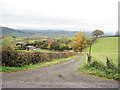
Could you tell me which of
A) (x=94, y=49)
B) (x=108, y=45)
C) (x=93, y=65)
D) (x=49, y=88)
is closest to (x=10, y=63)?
(x=49, y=88)

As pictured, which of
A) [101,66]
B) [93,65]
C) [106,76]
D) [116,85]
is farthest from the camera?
[93,65]

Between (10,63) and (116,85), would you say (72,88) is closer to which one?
(116,85)

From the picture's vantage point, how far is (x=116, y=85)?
4.20 meters

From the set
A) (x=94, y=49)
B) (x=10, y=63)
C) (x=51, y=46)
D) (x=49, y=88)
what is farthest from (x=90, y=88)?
(x=94, y=49)

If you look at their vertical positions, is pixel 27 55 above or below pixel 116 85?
above

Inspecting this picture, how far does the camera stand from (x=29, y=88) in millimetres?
3672

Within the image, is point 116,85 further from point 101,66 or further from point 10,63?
point 10,63

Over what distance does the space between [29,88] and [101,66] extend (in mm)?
5326

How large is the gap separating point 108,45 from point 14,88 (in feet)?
161

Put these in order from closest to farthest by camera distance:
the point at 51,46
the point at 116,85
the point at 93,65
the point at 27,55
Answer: the point at 116,85 < the point at 93,65 < the point at 27,55 < the point at 51,46

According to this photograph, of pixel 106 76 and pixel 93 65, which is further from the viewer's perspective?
pixel 93 65

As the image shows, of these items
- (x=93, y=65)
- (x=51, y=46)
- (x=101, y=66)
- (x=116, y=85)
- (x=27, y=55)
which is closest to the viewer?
(x=116, y=85)

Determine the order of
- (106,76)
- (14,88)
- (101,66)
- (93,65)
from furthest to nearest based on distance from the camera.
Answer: (93,65) < (101,66) < (106,76) < (14,88)

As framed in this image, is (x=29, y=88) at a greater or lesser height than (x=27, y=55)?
lesser
